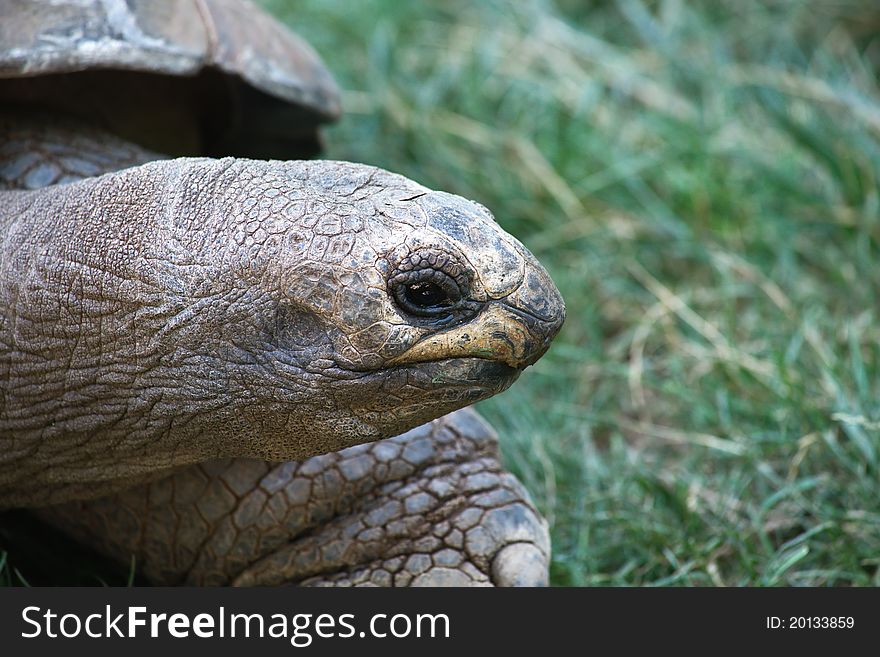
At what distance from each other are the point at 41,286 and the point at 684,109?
3.14 meters

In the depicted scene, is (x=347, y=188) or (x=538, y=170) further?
(x=538, y=170)

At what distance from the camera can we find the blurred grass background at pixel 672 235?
9.77ft

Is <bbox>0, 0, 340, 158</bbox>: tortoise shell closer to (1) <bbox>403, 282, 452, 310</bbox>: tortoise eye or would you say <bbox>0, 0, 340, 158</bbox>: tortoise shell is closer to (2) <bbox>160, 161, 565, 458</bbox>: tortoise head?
(2) <bbox>160, 161, 565, 458</bbox>: tortoise head

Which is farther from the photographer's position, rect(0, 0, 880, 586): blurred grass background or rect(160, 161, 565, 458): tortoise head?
rect(0, 0, 880, 586): blurred grass background

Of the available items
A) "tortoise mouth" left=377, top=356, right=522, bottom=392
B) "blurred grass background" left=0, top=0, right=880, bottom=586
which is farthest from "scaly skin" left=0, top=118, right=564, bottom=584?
"blurred grass background" left=0, top=0, right=880, bottom=586

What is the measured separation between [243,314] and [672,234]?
8.16 feet

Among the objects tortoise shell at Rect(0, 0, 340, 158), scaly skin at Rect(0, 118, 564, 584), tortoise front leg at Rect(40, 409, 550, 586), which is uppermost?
tortoise shell at Rect(0, 0, 340, 158)

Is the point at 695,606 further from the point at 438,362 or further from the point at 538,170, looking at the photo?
the point at 538,170

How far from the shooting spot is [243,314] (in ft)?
6.59

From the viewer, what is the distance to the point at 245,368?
6.69 feet

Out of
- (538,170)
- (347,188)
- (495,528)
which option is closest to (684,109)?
(538,170)

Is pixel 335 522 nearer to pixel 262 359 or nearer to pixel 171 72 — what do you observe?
pixel 262 359

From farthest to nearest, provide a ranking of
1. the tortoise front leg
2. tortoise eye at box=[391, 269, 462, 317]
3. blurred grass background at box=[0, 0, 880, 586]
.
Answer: blurred grass background at box=[0, 0, 880, 586] < the tortoise front leg < tortoise eye at box=[391, 269, 462, 317]

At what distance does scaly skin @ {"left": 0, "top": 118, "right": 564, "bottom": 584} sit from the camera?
1957 mm
